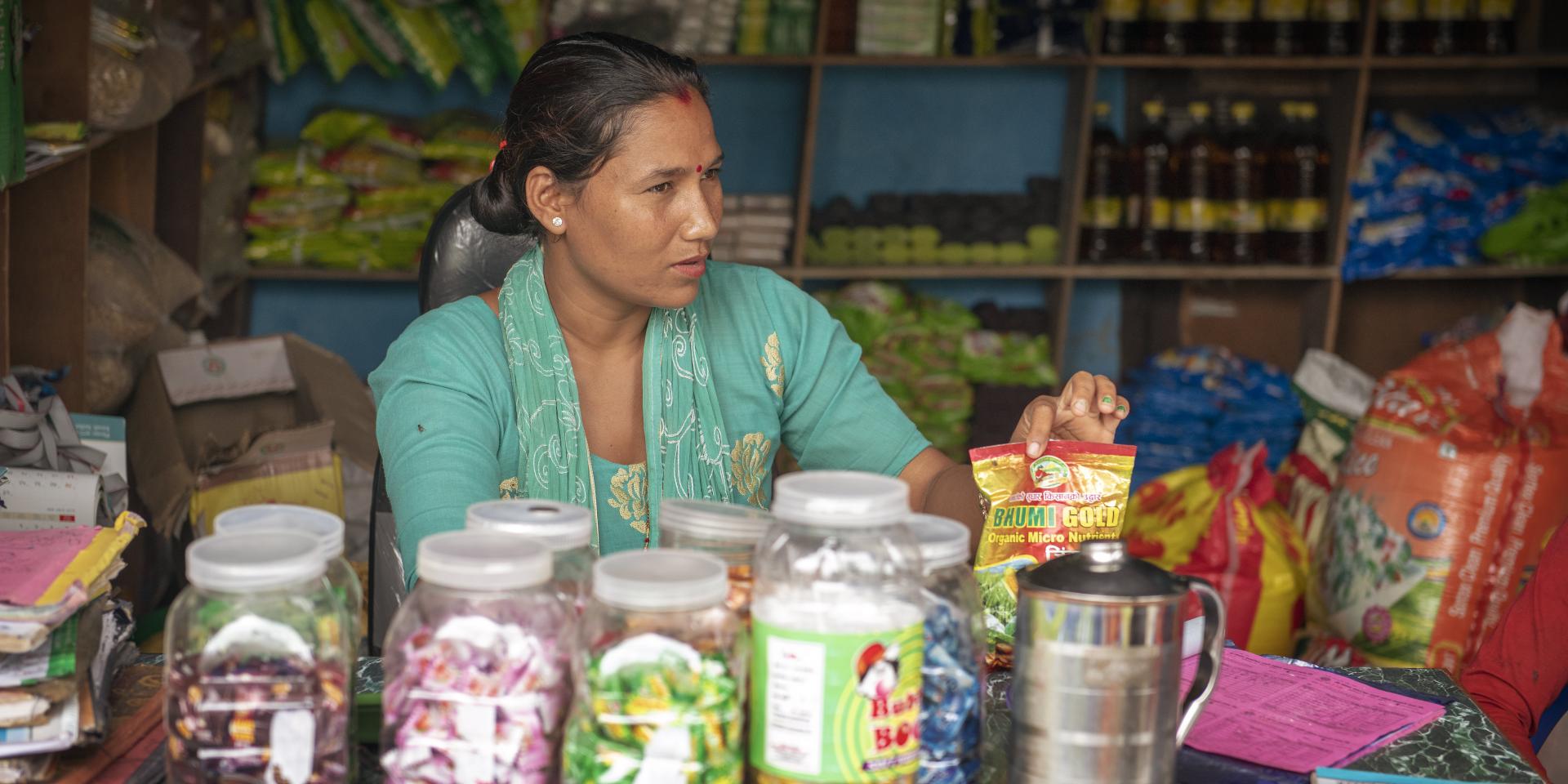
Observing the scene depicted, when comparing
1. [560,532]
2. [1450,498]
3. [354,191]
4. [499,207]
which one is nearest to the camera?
[560,532]

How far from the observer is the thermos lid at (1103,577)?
2.92 ft

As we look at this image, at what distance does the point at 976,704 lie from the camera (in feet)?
3.15

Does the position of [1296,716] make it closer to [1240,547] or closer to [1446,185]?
[1240,547]

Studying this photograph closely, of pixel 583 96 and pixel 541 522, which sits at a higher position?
pixel 583 96

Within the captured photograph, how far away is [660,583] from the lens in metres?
0.84

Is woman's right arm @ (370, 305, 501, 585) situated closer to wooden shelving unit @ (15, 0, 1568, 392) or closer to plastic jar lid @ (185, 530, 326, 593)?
plastic jar lid @ (185, 530, 326, 593)

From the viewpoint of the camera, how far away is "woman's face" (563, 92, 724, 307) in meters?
1.66

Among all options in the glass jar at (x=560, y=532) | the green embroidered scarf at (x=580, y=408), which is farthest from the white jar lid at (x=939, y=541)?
the green embroidered scarf at (x=580, y=408)

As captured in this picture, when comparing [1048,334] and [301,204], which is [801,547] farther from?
[1048,334]

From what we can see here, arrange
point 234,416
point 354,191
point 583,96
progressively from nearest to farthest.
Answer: point 583,96 → point 234,416 → point 354,191

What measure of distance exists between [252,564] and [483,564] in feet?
0.46

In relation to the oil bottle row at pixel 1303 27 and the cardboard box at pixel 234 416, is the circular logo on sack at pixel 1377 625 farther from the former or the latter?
the cardboard box at pixel 234 416

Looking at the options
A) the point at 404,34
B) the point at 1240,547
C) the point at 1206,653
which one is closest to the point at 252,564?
the point at 1206,653

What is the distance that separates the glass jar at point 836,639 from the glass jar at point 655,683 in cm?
3
